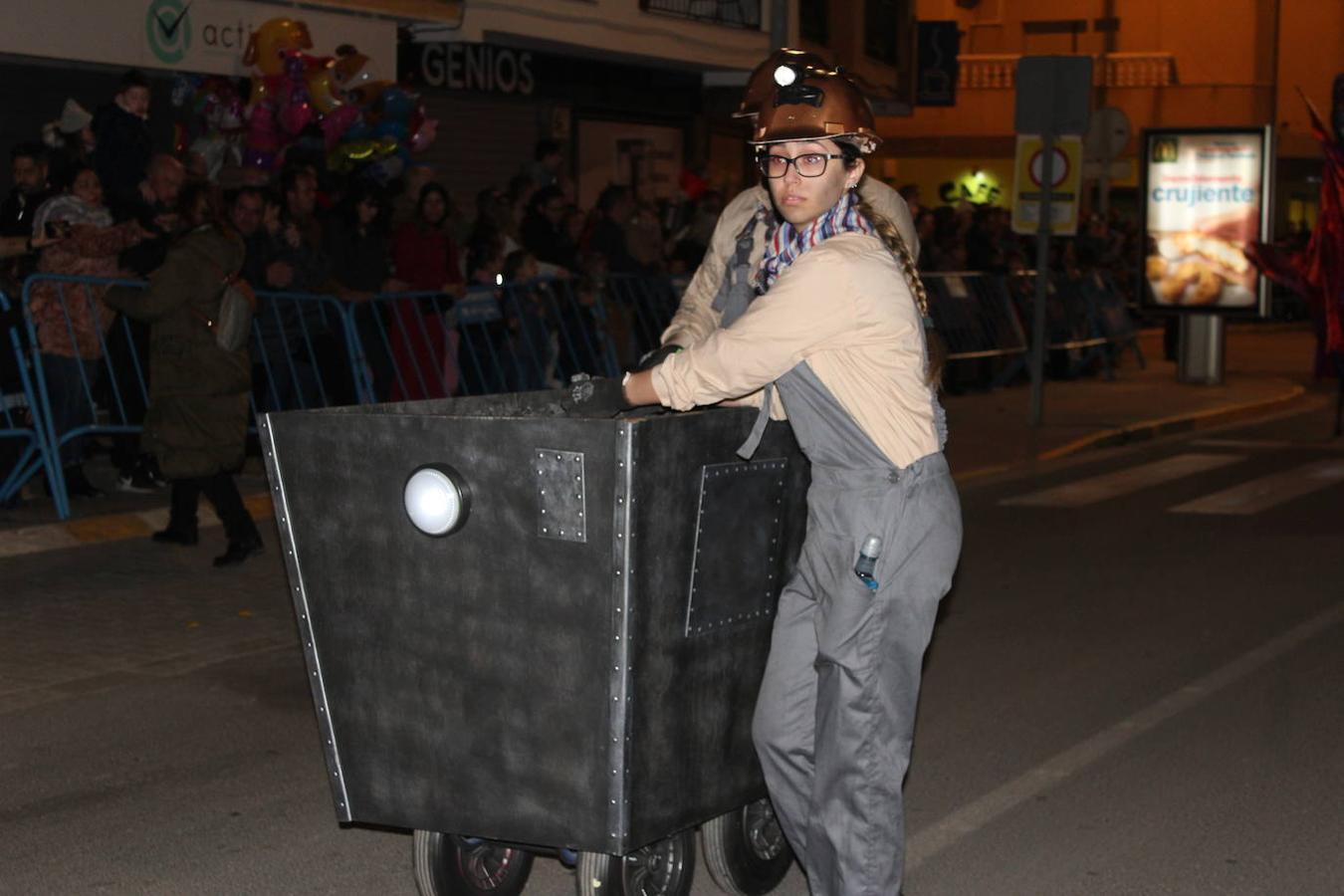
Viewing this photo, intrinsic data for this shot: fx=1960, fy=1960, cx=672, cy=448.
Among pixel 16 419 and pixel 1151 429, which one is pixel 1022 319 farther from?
pixel 16 419

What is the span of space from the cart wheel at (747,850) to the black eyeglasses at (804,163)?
1580 mm

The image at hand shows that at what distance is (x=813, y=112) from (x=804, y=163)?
0.12 meters

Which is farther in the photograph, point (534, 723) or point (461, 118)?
point (461, 118)

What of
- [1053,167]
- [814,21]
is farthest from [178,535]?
[814,21]

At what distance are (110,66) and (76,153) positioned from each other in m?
1.52

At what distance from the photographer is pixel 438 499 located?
4082 millimetres

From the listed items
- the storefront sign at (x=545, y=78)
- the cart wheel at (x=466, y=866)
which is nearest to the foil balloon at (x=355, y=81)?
the storefront sign at (x=545, y=78)

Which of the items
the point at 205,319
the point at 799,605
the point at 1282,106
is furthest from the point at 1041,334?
the point at 1282,106

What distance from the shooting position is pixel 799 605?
4434mm

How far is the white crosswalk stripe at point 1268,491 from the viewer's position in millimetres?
12438

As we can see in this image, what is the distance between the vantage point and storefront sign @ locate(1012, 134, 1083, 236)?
16.3 meters

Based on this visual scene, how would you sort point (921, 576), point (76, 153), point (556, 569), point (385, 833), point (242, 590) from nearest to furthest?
1. point (556, 569)
2. point (921, 576)
3. point (385, 833)
4. point (242, 590)
5. point (76, 153)

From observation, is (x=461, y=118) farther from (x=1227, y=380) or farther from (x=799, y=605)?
(x=799, y=605)

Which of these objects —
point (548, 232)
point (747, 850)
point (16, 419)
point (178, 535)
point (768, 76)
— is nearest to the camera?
point (768, 76)
